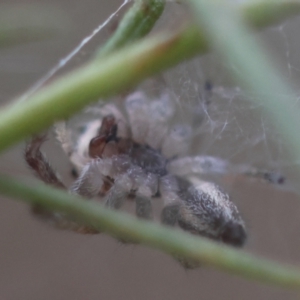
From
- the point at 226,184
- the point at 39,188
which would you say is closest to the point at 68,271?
the point at 226,184

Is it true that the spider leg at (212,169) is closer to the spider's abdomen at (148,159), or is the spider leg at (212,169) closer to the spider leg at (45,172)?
the spider's abdomen at (148,159)

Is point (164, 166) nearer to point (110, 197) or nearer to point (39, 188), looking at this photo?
point (110, 197)

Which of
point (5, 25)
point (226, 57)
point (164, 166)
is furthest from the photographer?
point (164, 166)

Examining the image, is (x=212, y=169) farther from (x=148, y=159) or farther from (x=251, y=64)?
(x=251, y=64)

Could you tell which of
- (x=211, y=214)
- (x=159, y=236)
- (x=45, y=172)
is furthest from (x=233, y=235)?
(x=159, y=236)

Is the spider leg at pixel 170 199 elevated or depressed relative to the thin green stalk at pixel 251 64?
elevated

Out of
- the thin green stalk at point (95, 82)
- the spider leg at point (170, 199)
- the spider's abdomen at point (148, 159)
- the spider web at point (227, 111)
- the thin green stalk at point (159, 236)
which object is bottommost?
the thin green stalk at point (159, 236)

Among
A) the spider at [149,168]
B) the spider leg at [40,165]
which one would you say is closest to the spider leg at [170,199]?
the spider at [149,168]
